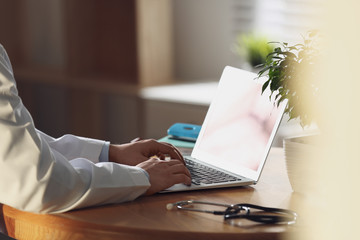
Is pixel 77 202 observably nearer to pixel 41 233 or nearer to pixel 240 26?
pixel 41 233

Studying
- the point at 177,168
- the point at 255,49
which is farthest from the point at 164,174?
the point at 255,49

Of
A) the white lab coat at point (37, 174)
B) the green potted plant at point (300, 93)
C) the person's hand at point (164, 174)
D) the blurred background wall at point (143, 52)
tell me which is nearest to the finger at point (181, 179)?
the person's hand at point (164, 174)

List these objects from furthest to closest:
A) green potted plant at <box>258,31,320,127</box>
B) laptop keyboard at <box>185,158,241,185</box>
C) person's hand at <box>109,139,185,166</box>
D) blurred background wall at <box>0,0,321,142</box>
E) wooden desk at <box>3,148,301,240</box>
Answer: blurred background wall at <box>0,0,321,142</box> → person's hand at <box>109,139,185,166</box> → laptop keyboard at <box>185,158,241,185</box> → green potted plant at <box>258,31,320,127</box> → wooden desk at <box>3,148,301,240</box>

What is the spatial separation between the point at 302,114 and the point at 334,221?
Result: 0.79 feet

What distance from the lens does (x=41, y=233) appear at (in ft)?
4.19

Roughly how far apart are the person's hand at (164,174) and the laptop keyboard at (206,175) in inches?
2.2

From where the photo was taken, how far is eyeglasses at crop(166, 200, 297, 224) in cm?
125

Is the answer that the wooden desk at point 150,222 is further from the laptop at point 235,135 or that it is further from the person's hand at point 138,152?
the person's hand at point 138,152

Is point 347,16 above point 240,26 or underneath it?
above

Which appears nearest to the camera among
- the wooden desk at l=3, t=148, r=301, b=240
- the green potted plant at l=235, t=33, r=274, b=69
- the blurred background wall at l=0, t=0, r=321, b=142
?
the wooden desk at l=3, t=148, r=301, b=240

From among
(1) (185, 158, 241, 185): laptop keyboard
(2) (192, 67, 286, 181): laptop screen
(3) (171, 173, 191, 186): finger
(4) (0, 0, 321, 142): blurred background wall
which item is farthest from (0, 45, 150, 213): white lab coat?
(4) (0, 0, 321, 142): blurred background wall

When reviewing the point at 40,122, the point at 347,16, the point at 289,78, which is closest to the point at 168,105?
the point at 40,122

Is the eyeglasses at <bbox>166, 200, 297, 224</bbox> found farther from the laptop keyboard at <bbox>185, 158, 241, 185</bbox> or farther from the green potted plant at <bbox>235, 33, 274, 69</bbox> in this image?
the green potted plant at <bbox>235, 33, 274, 69</bbox>

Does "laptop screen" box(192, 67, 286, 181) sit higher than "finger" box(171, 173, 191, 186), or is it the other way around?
"laptop screen" box(192, 67, 286, 181)
